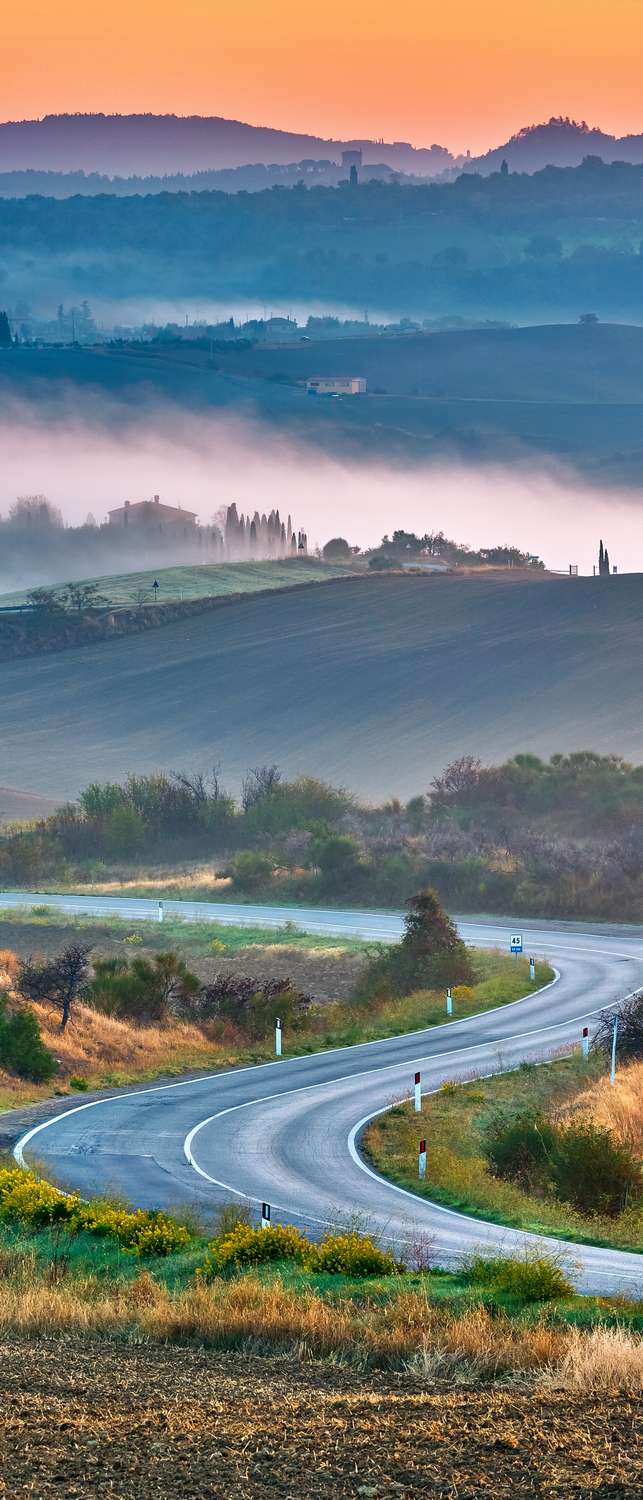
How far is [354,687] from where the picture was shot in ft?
380

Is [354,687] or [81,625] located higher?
[81,625]

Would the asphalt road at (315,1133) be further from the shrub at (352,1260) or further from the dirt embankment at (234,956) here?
the dirt embankment at (234,956)

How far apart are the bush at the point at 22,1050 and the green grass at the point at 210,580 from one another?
109917 millimetres

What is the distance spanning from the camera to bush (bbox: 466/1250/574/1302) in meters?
18.6

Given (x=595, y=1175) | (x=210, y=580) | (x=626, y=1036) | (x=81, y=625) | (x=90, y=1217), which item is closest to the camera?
(x=90, y=1217)

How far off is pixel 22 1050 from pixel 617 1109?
11.6 m

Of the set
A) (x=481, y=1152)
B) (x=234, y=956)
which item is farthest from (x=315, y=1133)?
(x=234, y=956)

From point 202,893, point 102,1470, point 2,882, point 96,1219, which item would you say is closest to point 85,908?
point 202,893

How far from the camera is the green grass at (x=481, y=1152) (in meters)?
25.6

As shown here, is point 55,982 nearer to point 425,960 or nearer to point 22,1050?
point 22,1050

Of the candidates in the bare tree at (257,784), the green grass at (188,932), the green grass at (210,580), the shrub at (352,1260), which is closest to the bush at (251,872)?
the green grass at (188,932)

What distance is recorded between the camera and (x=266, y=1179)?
27.8 metres

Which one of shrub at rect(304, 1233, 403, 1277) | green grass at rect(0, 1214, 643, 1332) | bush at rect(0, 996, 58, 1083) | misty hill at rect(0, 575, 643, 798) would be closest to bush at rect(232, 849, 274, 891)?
misty hill at rect(0, 575, 643, 798)

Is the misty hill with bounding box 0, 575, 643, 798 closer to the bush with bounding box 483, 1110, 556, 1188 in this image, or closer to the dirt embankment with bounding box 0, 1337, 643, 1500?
the bush with bounding box 483, 1110, 556, 1188
